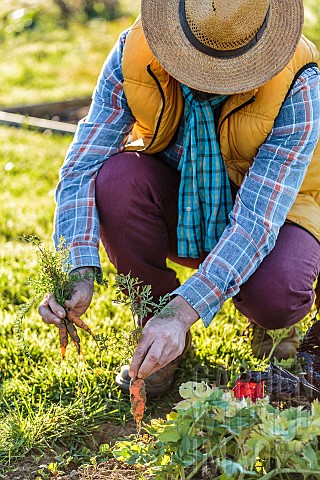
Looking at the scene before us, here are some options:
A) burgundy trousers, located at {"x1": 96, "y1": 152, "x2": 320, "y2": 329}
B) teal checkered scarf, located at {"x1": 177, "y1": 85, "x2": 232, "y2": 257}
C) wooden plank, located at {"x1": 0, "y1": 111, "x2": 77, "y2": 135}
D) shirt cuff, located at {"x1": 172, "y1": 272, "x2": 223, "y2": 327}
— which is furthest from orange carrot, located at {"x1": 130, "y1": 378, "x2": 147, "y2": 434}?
wooden plank, located at {"x1": 0, "y1": 111, "x2": 77, "y2": 135}

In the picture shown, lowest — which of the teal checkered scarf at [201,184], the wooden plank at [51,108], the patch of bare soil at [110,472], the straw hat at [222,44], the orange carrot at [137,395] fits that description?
the wooden plank at [51,108]

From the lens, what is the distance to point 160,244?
9.00ft

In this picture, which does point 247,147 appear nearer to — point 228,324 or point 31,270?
point 228,324

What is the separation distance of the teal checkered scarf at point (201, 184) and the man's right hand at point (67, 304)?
0.48m

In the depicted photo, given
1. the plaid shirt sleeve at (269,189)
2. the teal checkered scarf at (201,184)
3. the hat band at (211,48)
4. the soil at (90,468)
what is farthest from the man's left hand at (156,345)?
the hat band at (211,48)

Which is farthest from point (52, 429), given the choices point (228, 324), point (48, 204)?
point (48, 204)

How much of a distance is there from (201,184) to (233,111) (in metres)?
0.31

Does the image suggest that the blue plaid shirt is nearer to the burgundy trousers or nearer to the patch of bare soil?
the burgundy trousers

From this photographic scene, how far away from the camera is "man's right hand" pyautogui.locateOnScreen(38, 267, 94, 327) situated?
226 centimetres

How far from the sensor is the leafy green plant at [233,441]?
1845 mm

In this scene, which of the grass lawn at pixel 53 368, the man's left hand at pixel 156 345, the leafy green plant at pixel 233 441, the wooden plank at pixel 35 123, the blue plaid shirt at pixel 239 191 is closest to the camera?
the leafy green plant at pixel 233 441

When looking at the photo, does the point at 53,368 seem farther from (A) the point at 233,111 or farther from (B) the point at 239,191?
(A) the point at 233,111

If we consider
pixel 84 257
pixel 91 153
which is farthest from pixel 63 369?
pixel 91 153

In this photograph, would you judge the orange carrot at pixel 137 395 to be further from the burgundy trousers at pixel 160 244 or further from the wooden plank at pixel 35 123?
the wooden plank at pixel 35 123
